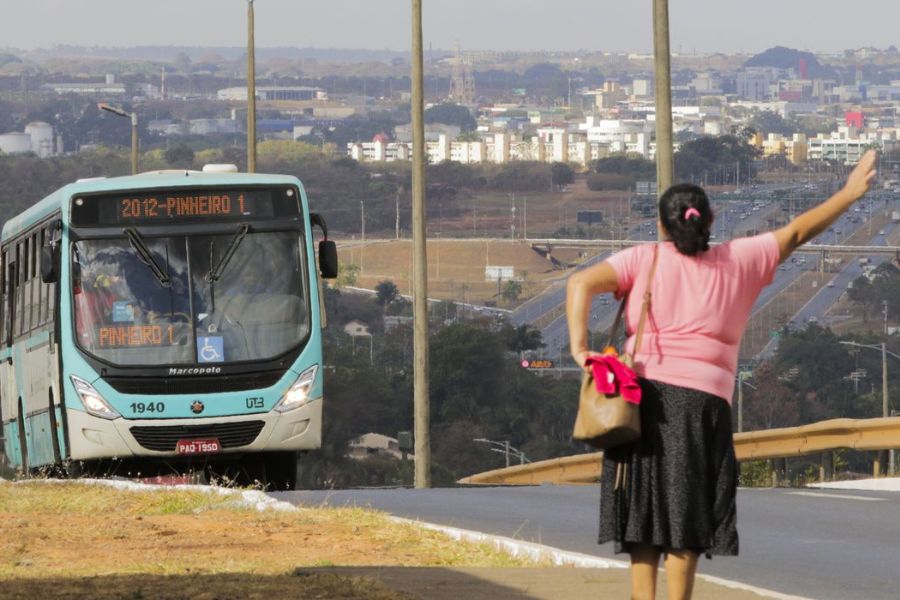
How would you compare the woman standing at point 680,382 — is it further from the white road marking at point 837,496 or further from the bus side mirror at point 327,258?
the bus side mirror at point 327,258

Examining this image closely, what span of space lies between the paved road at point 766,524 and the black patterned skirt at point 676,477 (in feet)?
9.34

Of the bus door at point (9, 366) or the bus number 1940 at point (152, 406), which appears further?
the bus door at point (9, 366)

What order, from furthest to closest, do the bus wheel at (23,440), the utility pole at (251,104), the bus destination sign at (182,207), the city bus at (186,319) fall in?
the utility pole at (251,104), the bus wheel at (23,440), the bus destination sign at (182,207), the city bus at (186,319)

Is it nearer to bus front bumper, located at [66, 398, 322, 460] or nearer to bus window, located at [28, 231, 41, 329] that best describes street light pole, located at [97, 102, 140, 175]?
bus window, located at [28, 231, 41, 329]

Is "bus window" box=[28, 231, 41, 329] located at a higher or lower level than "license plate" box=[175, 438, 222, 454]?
higher

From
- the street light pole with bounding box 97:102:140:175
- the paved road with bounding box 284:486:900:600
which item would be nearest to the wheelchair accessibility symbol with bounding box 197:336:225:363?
the paved road with bounding box 284:486:900:600

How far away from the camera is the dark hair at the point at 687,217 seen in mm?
7816

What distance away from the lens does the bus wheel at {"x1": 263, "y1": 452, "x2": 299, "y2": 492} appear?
797 inches

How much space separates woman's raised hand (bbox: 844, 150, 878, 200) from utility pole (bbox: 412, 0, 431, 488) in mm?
20686

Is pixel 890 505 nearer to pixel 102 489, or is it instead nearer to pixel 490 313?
pixel 102 489

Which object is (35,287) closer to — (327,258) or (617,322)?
(327,258)

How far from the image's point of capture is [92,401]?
19344 mm

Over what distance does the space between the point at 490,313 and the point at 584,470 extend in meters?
163

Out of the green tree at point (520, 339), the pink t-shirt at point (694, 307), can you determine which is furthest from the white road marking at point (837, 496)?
the green tree at point (520, 339)
